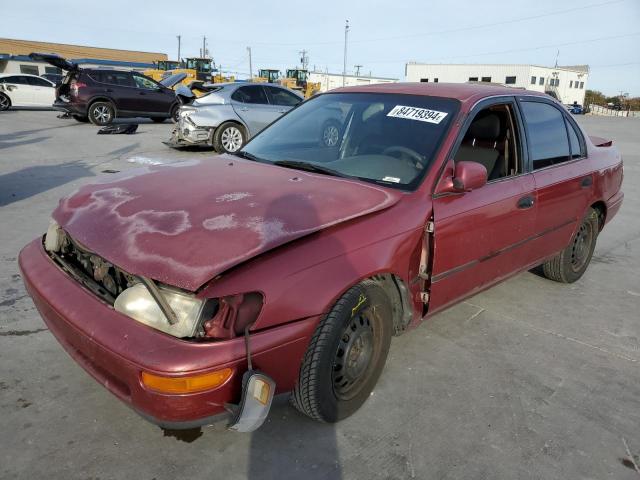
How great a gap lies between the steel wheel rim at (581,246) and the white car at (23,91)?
865 inches

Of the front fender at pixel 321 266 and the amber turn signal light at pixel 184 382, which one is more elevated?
the front fender at pixel 321 266

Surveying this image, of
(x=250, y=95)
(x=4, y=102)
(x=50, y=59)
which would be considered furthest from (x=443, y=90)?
(x=4, y=102)

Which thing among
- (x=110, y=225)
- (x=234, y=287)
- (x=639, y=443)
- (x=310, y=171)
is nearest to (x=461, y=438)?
(x=639, y=443)

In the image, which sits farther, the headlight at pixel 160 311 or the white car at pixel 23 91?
the white car at pixel 23 91

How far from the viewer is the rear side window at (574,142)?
13.2ft

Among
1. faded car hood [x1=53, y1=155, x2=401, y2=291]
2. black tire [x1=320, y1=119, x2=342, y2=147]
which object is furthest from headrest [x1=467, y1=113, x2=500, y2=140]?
faded car hood [x1=53, y1=155, x2=401, y2=291]

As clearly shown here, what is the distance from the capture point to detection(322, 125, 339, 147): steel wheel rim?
3.39 m

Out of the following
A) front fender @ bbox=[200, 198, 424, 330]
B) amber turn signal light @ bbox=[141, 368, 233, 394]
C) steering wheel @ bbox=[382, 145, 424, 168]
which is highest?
steering wheel @ bbox=[382, 145, 424, 168]

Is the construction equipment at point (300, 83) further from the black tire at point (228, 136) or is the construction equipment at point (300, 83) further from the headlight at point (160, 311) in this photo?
the headlight at point (160, 311)

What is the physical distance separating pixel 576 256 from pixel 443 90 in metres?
2.21

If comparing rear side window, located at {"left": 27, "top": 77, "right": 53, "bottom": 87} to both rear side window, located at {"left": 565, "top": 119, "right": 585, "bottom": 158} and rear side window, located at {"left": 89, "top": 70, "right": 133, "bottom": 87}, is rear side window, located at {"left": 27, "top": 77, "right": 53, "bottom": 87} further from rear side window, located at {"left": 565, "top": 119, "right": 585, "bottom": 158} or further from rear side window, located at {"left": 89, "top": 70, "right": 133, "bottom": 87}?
rear side window, located at {"left": 565, "top": 119, "right": 585, "bottom": 158}

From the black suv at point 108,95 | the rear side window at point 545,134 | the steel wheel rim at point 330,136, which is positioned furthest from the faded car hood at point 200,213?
the black suv at point 108,95

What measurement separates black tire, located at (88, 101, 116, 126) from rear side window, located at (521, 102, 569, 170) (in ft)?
45.7

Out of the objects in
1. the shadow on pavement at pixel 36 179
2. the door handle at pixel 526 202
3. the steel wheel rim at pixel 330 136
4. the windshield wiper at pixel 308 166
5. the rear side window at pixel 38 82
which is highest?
the rear side window at pixel 38 82
